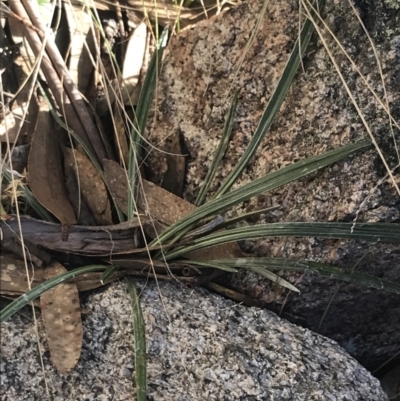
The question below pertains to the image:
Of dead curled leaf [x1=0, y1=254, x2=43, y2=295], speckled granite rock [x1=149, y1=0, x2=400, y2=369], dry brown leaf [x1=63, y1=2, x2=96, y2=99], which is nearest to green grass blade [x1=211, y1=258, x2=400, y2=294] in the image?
speckled granite rock [x1=149, y1=0, x2=400, y2=369]

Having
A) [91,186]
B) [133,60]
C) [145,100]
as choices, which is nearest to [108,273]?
[91,186]

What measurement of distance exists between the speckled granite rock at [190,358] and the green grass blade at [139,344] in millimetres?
13

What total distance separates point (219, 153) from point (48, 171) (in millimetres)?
307

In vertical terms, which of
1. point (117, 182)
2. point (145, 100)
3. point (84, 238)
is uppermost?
point (145, 100)

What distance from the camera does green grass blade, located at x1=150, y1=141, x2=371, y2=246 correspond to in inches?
30.2

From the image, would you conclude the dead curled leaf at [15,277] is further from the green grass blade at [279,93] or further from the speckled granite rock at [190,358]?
the green grass blade at [279,93]

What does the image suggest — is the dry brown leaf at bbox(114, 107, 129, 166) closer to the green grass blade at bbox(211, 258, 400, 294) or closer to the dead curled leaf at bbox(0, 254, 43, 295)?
the dead curled leaf at bbox(0, 254, 43, 295)

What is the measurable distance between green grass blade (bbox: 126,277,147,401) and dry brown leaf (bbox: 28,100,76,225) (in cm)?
18

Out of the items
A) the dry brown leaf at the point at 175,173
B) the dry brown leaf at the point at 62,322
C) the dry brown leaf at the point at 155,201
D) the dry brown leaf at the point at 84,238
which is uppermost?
the dry brown leaf at the point at 175,173

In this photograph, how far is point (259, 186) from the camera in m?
0.81

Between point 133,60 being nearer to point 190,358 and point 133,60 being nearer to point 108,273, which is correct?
point 108,273

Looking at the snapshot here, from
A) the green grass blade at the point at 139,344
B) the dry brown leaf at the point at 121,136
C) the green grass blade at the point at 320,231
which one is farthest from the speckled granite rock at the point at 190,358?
the dry brown leaf at the point at 121,136

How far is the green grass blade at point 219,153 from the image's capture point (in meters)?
0.88

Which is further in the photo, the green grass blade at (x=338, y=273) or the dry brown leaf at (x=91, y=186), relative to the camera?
the dry brown leaf at (x=91, y=186)
